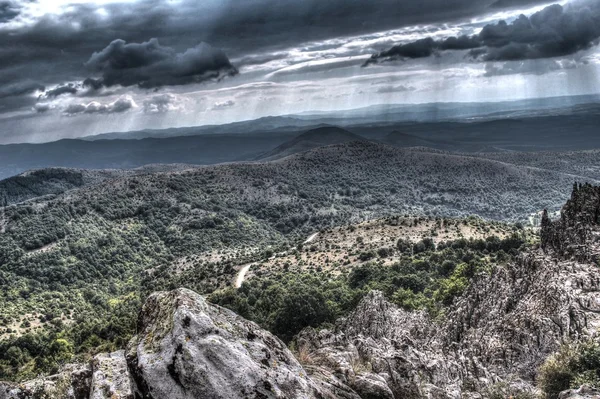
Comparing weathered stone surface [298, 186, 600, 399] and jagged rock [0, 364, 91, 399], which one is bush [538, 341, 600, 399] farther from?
jagged rock [0, 364, 91, 399]

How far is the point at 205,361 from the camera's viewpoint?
12.5 metres

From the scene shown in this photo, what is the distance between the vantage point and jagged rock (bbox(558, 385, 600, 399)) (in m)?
16.1

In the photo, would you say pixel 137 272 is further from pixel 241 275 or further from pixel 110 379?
pixel 110 379

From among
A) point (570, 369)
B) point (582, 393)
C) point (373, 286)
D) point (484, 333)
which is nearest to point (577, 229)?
point (484, 333)

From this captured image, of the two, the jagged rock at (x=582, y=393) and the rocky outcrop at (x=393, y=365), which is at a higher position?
the jagged rock at (x=582, y=393)

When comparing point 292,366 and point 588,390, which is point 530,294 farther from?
point 292,366

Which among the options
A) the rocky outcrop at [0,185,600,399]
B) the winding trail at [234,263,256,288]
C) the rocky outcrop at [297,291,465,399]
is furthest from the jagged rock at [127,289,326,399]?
the winding trail at [234,263,256,288]

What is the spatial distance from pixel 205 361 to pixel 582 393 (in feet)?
42.7

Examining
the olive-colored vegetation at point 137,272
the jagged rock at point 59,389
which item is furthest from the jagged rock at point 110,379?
the olive-colored vegetation at point 137,272

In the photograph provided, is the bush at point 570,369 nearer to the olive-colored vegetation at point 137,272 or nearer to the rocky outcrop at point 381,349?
the rocky outcrop at point 381,349

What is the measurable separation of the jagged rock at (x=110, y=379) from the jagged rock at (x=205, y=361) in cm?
103

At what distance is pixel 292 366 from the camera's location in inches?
571

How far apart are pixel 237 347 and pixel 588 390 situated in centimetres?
1245

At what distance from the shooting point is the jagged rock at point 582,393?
16.1m
